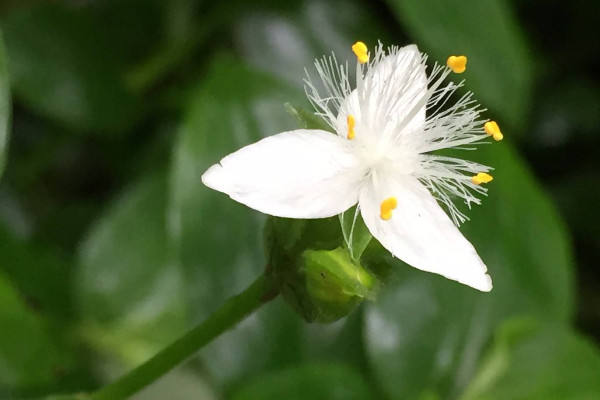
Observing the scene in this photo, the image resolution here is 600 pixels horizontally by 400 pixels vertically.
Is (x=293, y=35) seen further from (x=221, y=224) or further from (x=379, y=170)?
(x=379, y=170)

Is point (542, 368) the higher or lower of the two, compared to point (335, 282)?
lower

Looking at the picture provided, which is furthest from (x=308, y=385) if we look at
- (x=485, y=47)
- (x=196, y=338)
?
(x=485, y=47)

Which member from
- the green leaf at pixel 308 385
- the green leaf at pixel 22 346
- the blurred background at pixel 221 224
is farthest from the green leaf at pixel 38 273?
the green leaf at pixel 308 385

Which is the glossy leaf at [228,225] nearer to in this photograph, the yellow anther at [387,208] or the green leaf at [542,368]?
the green leaf at [542,368]

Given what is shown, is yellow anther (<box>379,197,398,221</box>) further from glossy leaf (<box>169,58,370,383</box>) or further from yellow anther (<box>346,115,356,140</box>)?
glossy leaf (<box>169,58,370,383</box>)

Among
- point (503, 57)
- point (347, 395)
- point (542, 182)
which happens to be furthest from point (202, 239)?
point (542, 182)
